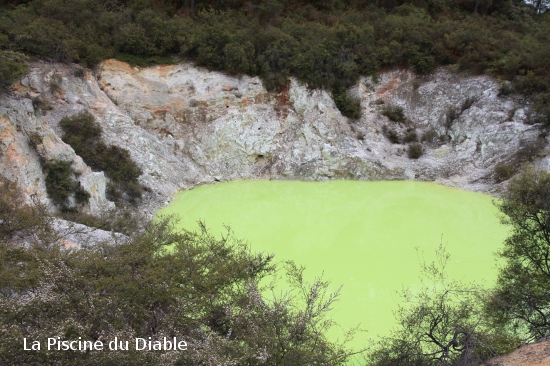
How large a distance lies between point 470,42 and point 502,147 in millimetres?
6344

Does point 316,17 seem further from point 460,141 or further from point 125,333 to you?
point 125,333

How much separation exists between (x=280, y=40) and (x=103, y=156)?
1141 cm

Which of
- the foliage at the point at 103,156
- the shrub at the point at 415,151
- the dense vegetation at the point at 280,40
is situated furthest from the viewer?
the shrub at the point at 415,151

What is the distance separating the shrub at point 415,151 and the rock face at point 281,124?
32 cm

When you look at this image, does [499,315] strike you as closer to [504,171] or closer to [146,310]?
[146,310]

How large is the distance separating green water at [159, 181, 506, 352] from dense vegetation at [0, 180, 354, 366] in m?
3.11

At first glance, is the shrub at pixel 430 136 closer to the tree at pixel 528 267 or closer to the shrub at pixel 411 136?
the shrub at pixel 411 136

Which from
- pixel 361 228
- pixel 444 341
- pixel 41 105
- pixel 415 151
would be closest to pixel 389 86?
pixel 415 151

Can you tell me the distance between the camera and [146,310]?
6527mm

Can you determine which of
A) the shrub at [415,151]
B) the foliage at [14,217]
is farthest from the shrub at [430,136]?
the foliage at [14,217]

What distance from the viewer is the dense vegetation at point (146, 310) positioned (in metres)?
5.58

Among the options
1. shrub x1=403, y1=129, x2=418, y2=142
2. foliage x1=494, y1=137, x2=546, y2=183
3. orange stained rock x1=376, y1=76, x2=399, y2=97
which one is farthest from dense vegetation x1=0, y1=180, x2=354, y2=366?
orange stained rock x1=376, y1=76, x2=399, y2=97

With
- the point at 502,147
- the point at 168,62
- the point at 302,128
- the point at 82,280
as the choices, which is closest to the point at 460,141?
the point at 502,147

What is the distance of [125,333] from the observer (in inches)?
226
